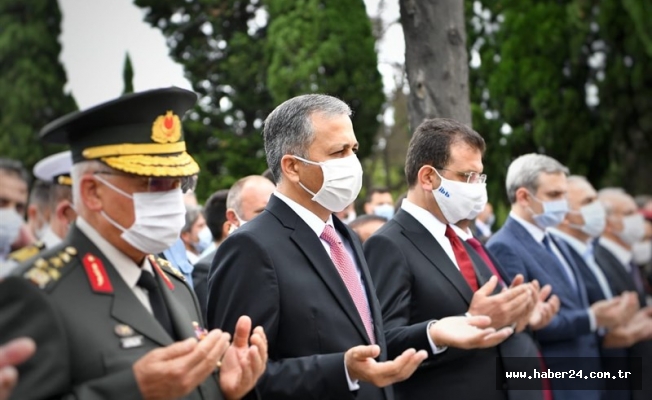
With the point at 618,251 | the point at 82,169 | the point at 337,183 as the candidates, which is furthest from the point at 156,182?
the point at 618,251

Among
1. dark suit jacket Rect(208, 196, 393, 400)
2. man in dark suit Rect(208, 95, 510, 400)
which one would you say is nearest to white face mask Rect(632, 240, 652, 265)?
man in dark suit Rect(208, 95, 510, 400)

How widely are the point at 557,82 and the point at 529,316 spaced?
562 inches

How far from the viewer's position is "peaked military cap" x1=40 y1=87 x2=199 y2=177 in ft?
10.3

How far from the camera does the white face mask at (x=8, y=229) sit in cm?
586

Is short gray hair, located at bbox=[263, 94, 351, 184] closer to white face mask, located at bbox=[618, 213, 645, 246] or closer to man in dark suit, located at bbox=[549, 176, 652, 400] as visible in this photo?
man in dark suit, located at bbox=[549, 176, 652, 400]

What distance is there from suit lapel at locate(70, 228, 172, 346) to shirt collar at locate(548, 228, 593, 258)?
4.76 metres

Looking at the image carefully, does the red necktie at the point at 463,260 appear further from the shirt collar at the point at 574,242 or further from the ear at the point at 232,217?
the shirt collar at the point at 574,242

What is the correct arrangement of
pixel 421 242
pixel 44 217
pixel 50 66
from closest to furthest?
pixel 421 242, pixel 44 217, pixel 50 66

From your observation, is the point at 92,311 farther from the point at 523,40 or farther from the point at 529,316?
the point at 523,40

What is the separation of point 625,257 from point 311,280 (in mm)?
4379

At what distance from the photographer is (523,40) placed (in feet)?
61.3

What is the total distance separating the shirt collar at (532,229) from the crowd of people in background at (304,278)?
2 cm

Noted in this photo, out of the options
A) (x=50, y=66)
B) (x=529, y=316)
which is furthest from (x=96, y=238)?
(x=50, y=66)

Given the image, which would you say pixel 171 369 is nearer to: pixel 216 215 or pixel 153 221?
pixel 153 221
